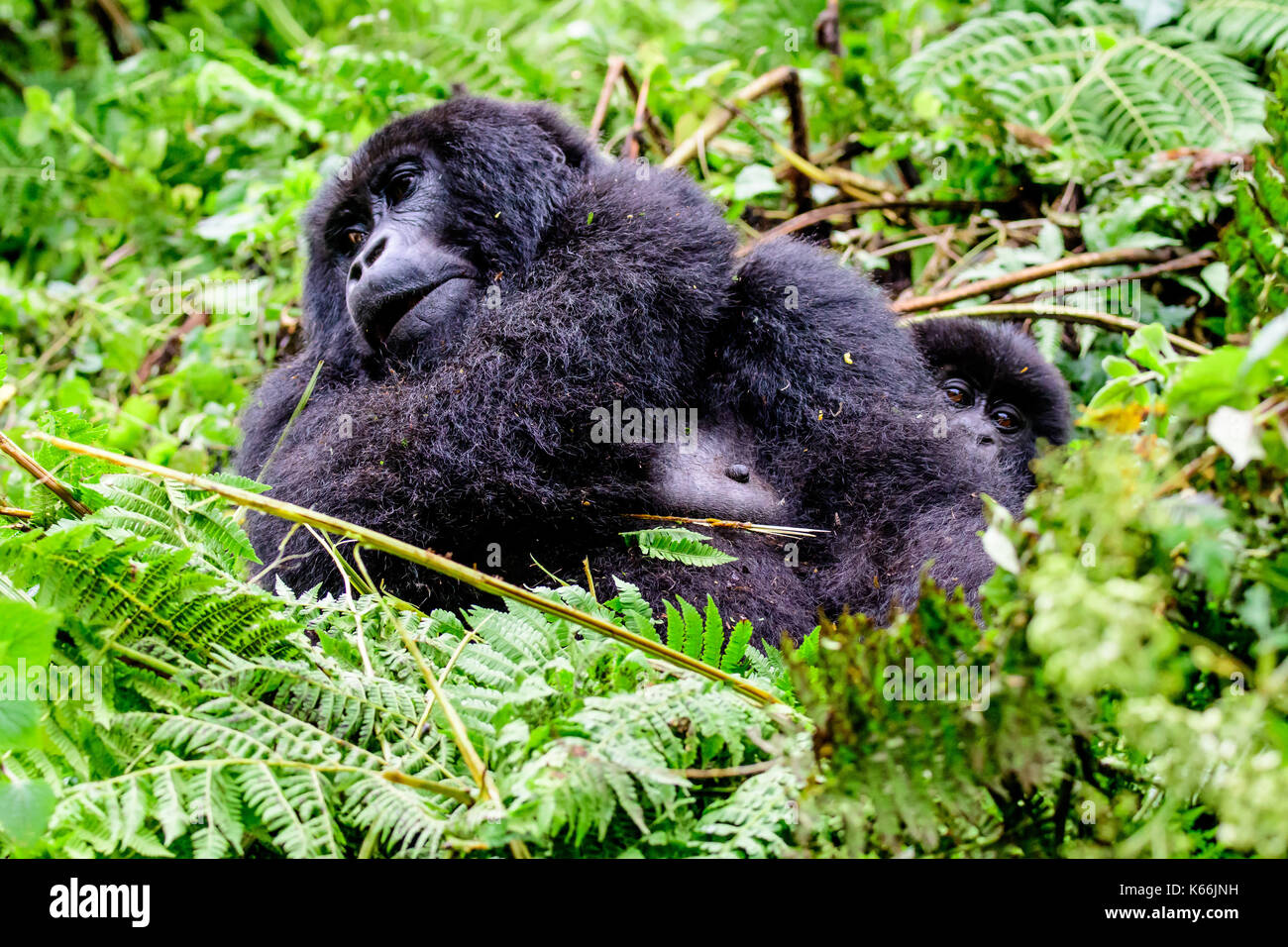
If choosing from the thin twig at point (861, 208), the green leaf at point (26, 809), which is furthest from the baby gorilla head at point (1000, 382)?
the green leaf at point (26, 809)

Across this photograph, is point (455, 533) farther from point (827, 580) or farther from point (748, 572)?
point (827, 580)

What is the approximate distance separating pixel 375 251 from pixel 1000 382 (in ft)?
5.98

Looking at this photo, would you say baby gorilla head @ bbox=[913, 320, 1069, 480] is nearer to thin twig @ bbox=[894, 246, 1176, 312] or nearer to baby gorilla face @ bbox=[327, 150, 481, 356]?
thin twig @ bbox=[894, 246, 1176, 312]

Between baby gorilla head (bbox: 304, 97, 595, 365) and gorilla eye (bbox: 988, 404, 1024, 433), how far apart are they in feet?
4.57

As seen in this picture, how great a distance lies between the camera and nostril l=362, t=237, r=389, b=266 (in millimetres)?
2814

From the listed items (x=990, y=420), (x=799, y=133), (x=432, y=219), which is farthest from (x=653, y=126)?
(x=990, y=420)

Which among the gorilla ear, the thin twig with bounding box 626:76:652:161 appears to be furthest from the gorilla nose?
the thin twig with bounding box 626:76:652:161

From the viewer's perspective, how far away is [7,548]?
4.75ft

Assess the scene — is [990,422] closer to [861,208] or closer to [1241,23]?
[861,208]

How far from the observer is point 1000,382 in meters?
3.03

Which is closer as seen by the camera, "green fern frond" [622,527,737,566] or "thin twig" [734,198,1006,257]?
"green fern frond" [622,527,737,566]

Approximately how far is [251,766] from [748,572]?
127 cm

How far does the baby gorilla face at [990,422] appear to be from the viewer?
9.53 feet
